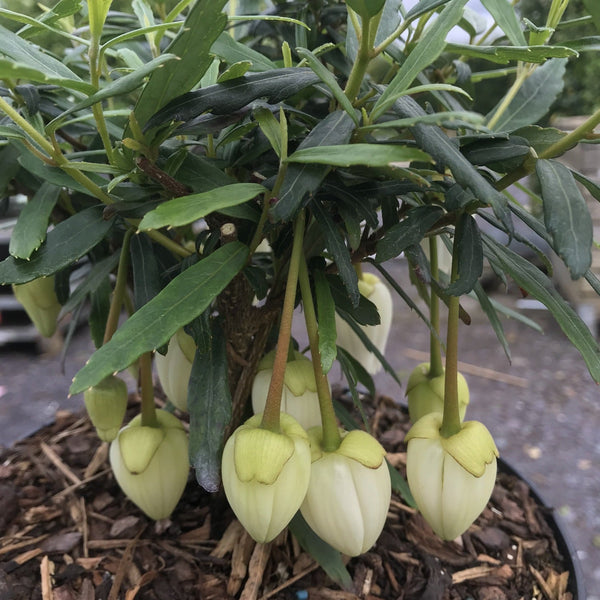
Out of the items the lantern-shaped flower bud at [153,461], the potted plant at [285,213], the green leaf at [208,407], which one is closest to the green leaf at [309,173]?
the potted plant at [285,213]

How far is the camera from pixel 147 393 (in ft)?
1.29

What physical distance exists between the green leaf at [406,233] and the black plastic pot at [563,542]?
306 millimetres

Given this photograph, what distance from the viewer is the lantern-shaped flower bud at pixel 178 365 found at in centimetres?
41

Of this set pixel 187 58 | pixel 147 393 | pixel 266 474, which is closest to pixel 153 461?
pixel 147 393

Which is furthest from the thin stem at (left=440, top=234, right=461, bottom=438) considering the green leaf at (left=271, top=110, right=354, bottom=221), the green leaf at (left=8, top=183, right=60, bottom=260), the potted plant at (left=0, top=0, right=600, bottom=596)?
the green leaf at (left=8, top=183, right=60, bottom=260)

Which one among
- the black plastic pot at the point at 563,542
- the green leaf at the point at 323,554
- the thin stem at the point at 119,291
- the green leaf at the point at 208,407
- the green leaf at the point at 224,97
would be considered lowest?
the black plastic pot at the point at 563,542

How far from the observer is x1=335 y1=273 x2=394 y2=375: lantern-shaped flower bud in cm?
48

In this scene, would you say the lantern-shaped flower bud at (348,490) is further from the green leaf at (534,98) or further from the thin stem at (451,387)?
the green leaf at (534,98)

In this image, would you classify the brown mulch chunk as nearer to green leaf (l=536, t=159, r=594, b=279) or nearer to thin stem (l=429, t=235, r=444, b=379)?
thin stem (l=429, t=235, r=444, b=379)

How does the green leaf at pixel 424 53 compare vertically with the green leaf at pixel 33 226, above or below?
above

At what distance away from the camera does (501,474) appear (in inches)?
22.5

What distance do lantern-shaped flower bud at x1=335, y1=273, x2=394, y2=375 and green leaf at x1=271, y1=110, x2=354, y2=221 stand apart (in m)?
0.20

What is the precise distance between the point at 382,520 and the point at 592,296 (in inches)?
44.8

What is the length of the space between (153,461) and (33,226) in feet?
0.56
